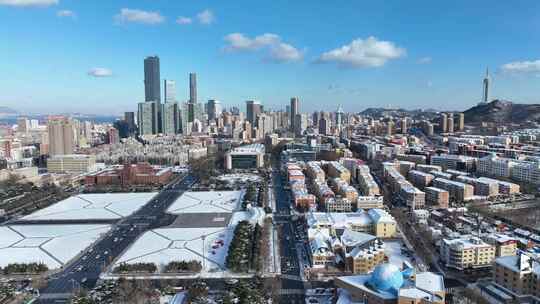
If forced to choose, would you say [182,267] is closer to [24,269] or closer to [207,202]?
[24,269]

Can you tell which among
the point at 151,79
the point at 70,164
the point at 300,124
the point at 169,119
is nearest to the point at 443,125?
the point at 300,124

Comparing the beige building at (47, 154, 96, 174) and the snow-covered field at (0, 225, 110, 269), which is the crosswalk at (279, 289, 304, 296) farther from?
the beige building at (47, 154, 96, 174)

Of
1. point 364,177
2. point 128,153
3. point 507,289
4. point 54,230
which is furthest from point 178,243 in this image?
point 128,153

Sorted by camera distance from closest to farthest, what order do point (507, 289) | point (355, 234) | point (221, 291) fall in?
point (507, 289), point (221, 291), point (355, 234)

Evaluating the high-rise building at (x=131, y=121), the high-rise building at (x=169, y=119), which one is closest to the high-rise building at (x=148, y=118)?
the high-rise building at (x=169, y=119)

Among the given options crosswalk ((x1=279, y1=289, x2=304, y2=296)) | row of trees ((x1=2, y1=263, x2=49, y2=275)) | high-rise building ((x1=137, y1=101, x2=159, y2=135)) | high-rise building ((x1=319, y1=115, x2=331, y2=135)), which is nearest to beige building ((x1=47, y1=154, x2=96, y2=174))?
row of trees ((x1=2, y1=263, x2=49, y2=275))

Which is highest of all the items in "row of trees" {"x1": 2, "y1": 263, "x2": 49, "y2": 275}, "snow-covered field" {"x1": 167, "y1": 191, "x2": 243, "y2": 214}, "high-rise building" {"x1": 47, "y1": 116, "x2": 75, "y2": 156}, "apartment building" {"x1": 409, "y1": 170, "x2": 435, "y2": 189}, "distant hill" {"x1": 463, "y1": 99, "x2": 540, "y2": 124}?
"distant hill" {"x1": 463, "y1": 99, "x2": 540, "y2": 124}

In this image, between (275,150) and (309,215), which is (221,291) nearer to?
(309,215)
